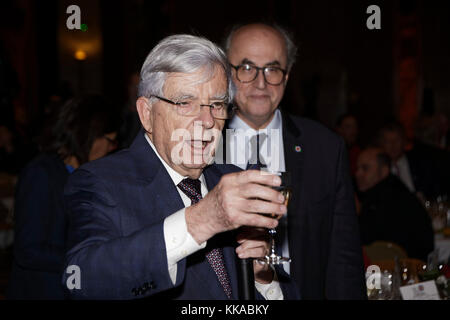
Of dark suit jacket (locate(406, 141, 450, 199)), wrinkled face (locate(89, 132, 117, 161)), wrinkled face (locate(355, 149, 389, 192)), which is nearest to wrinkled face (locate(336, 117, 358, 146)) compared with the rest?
dark suit jacket (locate(406, 141, 450, 199))

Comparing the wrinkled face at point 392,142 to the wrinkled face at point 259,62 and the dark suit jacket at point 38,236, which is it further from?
the dark suit jacket at point 38,236

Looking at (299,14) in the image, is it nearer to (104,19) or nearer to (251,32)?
(104,19)

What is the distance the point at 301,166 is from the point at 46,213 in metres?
1.51

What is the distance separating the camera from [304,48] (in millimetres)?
11445

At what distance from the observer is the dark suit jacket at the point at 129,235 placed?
1403mm

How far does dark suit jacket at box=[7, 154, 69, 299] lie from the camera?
3.01m

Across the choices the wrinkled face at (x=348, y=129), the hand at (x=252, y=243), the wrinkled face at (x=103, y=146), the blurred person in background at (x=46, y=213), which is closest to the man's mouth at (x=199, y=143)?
the hand at (x=252, y=243)

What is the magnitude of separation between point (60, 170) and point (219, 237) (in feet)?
5.70

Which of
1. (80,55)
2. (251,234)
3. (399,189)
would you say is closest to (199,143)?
(251,234)

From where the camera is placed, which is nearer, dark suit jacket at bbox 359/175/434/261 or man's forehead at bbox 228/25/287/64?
man's forehead at bbox 228/25/287/64

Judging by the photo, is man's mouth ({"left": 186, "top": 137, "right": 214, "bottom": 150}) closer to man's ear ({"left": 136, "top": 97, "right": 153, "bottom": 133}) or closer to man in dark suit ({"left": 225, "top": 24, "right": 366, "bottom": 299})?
man's ear ({"left": 136, "top": 97, "right": 153, "bottom": 133})

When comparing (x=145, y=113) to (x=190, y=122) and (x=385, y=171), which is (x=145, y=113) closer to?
(x=190, y=122)

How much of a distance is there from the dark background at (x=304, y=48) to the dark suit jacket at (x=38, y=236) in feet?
27.3

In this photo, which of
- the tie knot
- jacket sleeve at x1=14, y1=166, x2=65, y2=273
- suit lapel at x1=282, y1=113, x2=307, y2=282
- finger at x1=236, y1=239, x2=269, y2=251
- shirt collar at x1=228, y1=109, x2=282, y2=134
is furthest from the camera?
jacket sleeve at x1=14, y1=166, x2=65, y2=273
